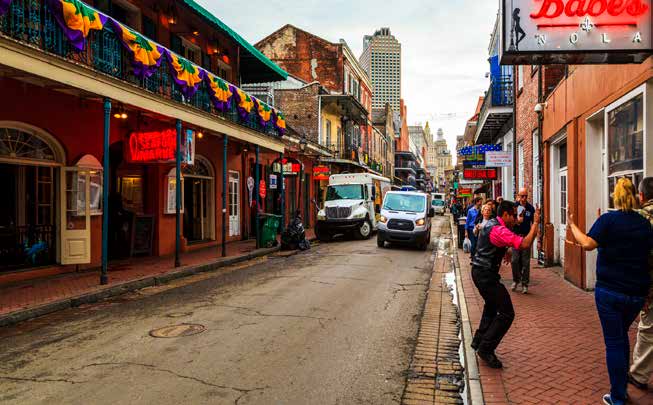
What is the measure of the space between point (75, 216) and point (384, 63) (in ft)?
610

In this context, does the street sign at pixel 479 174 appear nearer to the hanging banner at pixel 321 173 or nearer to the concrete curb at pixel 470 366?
Answer: the hanging banner at pixel 321 173

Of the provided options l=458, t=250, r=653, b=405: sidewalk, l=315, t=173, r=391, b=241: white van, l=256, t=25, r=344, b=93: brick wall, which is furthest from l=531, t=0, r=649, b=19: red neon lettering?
l=256, t=25, r=344, b=93: brick wall

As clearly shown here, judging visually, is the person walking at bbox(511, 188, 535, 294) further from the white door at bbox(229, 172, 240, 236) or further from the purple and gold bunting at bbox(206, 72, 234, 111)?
the white door at bbox(229, 172, 240, 236)

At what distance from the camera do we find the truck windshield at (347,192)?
21.8 meters

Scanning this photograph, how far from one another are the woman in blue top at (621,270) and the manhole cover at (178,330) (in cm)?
463

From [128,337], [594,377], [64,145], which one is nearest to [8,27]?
[64,145]

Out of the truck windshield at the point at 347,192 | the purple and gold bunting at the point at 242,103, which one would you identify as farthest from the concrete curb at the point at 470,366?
the truck windshield at the point at 347,192

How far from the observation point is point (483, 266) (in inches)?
200

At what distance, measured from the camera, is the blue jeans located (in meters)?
3.88

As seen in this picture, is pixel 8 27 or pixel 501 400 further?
pixel 8 27

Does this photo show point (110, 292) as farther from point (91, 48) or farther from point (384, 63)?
point (384, 63)

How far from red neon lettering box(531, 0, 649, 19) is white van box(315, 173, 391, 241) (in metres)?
14.6

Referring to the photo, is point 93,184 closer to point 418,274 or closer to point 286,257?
point 286,257

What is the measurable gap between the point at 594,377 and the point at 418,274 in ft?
23.8
